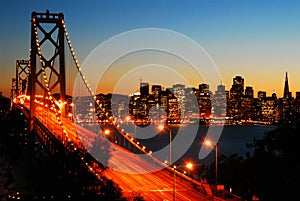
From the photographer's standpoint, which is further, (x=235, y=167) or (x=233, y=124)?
(x=233, y=124)

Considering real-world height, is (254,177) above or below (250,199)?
above

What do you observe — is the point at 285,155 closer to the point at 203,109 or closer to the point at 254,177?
the point at 254,177

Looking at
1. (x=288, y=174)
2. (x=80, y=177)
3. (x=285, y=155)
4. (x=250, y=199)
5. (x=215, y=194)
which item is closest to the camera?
(x=288, y=174)

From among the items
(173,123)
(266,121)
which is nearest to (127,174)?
(173,123)

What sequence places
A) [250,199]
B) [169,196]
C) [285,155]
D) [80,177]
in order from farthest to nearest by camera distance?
[169,196] < [250,199] < [80,177] < [285,155]

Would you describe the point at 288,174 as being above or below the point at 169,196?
above

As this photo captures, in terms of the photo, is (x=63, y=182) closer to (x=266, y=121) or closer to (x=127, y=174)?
(x=127, y=174)

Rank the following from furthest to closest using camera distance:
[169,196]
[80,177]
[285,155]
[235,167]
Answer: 1. [235,167]
2. [169,196]
3. [80,177]
4. [285,155]

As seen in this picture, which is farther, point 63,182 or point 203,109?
point 203,109

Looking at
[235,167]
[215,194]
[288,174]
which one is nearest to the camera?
[288,174]

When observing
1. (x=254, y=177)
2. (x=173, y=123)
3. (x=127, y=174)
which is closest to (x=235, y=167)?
(x=127, y=174)
